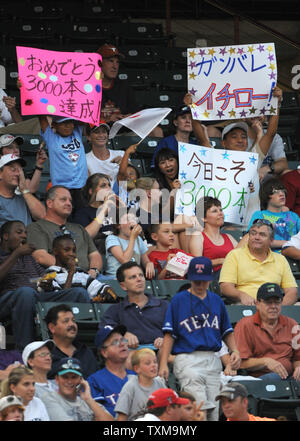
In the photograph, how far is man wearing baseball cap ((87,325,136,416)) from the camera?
322 inches

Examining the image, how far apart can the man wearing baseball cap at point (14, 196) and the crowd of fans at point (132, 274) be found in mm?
12

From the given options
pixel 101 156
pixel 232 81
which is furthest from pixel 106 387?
pixel 232 81

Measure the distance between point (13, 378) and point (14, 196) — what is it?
126 inches

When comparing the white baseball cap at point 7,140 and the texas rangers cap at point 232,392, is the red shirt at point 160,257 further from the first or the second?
the texas rangers cap at point 232,392

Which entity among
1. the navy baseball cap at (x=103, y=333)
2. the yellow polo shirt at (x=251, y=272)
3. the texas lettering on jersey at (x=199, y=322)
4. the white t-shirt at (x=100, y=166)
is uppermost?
the white t-shirt at (x=100, y=166)

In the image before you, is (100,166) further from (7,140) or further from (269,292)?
(269,292)

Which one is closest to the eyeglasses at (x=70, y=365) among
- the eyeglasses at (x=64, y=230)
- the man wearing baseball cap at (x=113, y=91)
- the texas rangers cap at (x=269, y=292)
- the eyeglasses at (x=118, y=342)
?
the eyeglasses at (x=118, y=342)

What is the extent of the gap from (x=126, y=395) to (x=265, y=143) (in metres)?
4.63

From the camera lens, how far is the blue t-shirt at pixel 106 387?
8.16m

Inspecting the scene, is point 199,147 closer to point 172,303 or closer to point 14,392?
point 172,303

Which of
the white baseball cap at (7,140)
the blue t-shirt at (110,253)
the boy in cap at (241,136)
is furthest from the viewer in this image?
the boy in cap at (241,136)

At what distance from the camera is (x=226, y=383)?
8.34m

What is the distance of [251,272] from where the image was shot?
991 cm

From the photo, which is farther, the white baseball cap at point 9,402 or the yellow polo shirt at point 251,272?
the yellow polo shirt at point 251,272
